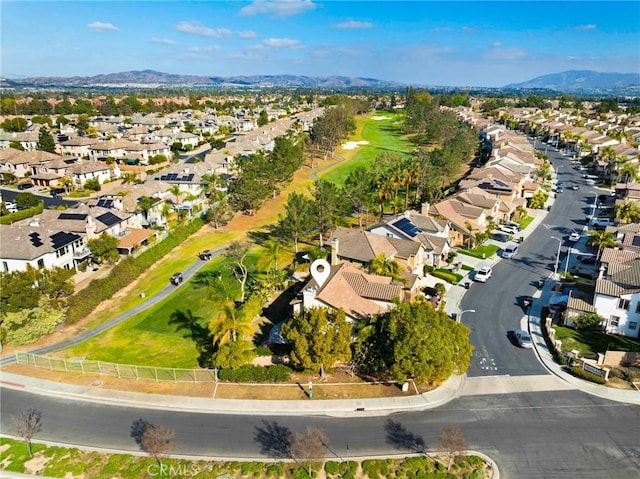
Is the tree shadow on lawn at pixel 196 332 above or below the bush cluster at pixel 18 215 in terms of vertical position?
below

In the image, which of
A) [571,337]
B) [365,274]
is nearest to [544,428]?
[571,337]

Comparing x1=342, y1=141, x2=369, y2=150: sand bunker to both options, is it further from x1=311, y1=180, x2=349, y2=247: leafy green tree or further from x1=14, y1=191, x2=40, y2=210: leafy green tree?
x1=14, y1=191, x2=40, y2=210: leafy green tree

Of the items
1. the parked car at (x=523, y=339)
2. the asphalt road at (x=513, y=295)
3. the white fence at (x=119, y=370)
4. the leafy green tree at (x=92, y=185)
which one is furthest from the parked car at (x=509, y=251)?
the leafy green tree at (x=92, y=185)

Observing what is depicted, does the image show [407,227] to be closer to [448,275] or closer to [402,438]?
[448,275]

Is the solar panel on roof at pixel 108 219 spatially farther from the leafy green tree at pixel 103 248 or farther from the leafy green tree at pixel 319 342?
the leafy green tree at pixel 319 342

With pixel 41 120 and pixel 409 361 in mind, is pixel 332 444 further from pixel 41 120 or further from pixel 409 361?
pixel 41 120

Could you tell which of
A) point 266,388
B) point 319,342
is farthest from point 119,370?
point 319,342
